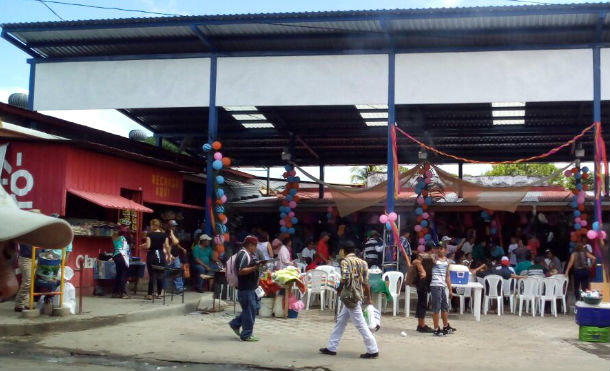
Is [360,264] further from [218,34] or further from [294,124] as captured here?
[294,124]

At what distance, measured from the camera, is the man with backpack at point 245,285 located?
9773 millimetres

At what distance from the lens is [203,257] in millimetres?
15844

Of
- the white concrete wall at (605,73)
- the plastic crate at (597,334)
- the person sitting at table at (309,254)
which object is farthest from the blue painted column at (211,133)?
the white concrete wall at (605,73)

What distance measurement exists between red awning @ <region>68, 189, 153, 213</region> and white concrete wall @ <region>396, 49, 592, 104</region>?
21.5 ft

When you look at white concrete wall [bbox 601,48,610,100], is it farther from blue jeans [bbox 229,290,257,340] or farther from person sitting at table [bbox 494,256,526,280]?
blue jeans [bbox 229,290,257,340]

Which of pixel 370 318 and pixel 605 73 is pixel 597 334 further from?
pixel 605 73

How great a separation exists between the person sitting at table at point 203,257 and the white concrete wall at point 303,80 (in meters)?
3.38

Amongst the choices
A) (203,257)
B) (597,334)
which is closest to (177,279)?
(203,257)

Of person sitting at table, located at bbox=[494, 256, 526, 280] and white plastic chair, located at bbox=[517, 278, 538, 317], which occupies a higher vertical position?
person sitting at table, located at bbox=[494, 256, 526, 280]

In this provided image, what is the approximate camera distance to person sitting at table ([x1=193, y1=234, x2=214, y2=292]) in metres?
15.8

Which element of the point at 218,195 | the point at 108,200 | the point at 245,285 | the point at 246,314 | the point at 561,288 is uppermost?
the point at 218,195

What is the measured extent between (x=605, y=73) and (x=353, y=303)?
9542 mm

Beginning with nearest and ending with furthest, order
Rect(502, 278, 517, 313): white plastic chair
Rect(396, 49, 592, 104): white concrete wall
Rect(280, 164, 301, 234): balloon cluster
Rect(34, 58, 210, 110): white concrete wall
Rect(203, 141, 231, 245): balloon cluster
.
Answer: Rect(502, 278, 517, 313): white plastic chair < Rect(396, 49, 592, 104): white concrete wall < Rect(203, 141, 231, 245): balloon cluster < Rect(34, 58, 210, 110): white concrete wall < Rect(280, 164, 301, 234): balloon cluster

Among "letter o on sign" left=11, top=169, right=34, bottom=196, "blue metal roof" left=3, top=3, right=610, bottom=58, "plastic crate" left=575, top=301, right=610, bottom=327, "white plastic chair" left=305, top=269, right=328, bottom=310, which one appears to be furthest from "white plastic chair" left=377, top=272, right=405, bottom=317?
"letter o on sign" left=11, top=169, right=34, bottom=196
